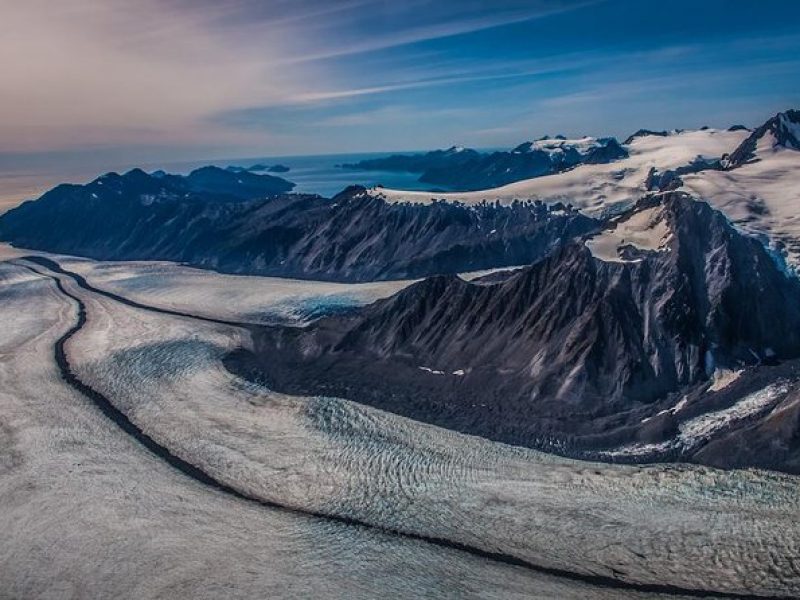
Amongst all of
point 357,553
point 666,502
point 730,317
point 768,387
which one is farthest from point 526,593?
point 730,317

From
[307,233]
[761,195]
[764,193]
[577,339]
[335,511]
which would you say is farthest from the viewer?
[307,233]

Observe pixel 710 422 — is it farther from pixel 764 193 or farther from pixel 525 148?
pixel 525 148

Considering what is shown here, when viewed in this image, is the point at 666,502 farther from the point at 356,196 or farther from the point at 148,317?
the point at 356,196

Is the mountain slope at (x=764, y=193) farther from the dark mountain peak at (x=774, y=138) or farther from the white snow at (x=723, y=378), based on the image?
the white snow at (x=723, y=378)

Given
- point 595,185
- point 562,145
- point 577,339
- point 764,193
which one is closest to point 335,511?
point 577,339

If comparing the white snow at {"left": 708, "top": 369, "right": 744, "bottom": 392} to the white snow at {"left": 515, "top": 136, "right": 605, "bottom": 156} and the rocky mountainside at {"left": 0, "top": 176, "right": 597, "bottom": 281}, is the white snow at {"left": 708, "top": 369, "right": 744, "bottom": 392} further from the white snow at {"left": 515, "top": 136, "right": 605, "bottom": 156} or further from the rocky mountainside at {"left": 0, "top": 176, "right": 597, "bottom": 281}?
the white snow at {"left": 515, "top": 136, "right": 605, "bottom": 156}

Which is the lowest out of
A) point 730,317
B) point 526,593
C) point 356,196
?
point 526,593
